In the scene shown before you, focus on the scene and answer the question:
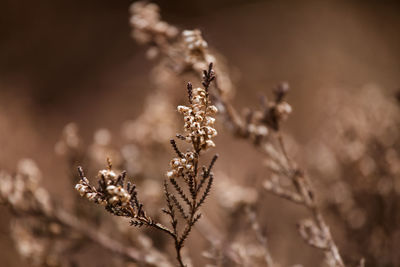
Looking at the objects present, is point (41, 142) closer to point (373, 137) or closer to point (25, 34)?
point (25, 34)

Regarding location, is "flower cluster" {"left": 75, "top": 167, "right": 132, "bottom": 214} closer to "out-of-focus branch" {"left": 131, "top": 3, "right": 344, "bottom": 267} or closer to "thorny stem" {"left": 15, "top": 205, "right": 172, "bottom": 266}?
"out-of-focus branch" {"left": 131, "top": 3, "right": 344, "bottom": 267}

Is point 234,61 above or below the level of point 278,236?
above

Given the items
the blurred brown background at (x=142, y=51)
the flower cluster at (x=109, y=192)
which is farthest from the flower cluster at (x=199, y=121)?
the blurred brown background at (x=142, y=51)

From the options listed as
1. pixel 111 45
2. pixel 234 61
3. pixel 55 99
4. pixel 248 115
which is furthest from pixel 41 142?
pixel 248 115

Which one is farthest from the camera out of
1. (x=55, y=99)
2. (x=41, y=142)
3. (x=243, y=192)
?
(x=55, y=99)

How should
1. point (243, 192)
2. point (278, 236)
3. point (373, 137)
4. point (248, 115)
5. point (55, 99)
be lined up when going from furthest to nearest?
point (55, 99), point (278, 236), point (373, 137), point (243, 192), point (248, 115)

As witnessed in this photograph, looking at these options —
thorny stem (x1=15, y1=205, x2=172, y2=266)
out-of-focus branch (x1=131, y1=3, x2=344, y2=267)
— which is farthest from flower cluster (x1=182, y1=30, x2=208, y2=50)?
thorny stem (x1=15, y1=205, x2=172, y2=266)

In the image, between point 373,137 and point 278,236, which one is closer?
point 373,137
